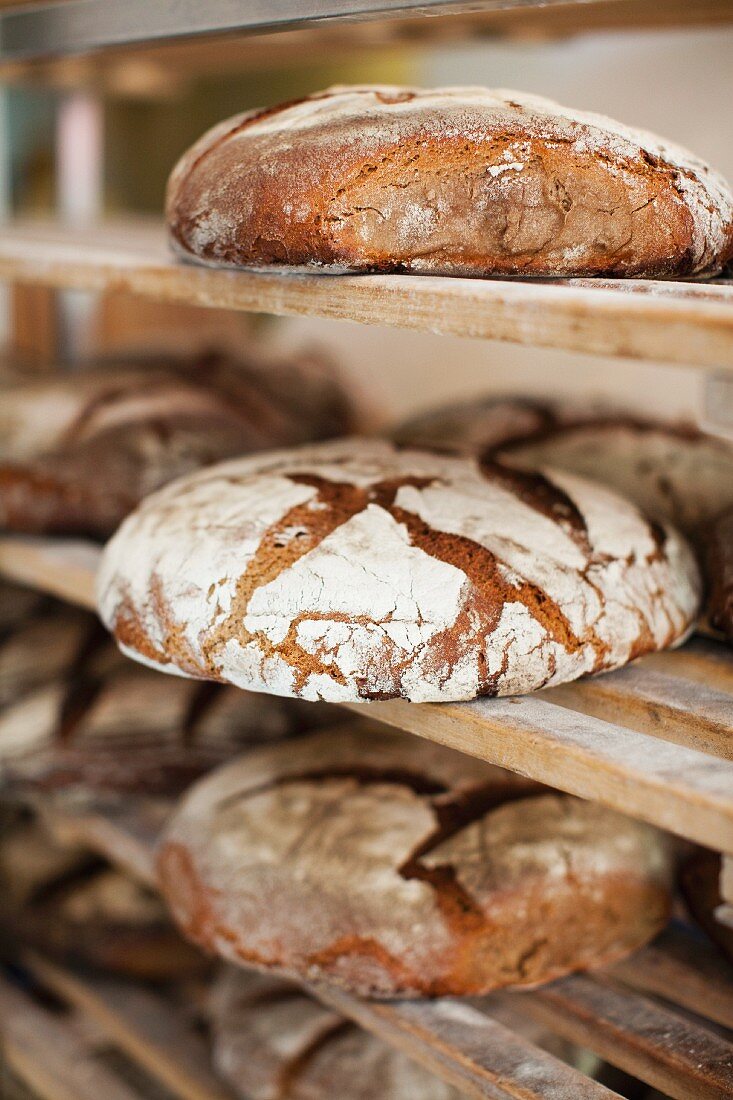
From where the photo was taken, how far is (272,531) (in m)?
1.11

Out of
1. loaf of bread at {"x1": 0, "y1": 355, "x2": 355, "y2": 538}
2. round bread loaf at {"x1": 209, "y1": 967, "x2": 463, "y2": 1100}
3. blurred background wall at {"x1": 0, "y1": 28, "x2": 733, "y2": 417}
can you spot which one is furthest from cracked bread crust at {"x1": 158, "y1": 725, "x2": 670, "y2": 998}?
blurred background wall at {"x1": 0, "y1": 28, "x2": 733, "y2": 417}

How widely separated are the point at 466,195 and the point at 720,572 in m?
0.50

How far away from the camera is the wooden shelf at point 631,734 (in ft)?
2.79

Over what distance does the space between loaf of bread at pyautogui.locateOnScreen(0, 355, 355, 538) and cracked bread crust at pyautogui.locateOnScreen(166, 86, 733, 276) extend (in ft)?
1.92

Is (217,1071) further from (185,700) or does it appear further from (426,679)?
(426,679)

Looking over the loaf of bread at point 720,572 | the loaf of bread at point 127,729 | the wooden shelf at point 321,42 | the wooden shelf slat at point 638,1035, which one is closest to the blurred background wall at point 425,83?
the wooden shelf at point 321,42

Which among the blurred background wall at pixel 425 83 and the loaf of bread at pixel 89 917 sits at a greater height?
the blurred background wall at pixel 425 83

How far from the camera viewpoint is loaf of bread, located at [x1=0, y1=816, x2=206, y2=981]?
184 centimetres

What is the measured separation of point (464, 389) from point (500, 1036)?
1483mm

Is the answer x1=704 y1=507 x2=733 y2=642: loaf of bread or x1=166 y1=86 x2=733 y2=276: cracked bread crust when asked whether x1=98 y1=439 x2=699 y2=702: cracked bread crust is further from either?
x1=166 y1=86 x2=733 y2=276: cracked bread crust

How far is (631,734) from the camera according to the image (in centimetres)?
97

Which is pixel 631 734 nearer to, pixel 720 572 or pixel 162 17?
pixel 720 572

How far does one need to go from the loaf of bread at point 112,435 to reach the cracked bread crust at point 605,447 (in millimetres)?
276

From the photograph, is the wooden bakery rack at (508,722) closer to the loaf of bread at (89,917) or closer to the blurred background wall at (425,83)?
the loaf of bread at (89,917)
